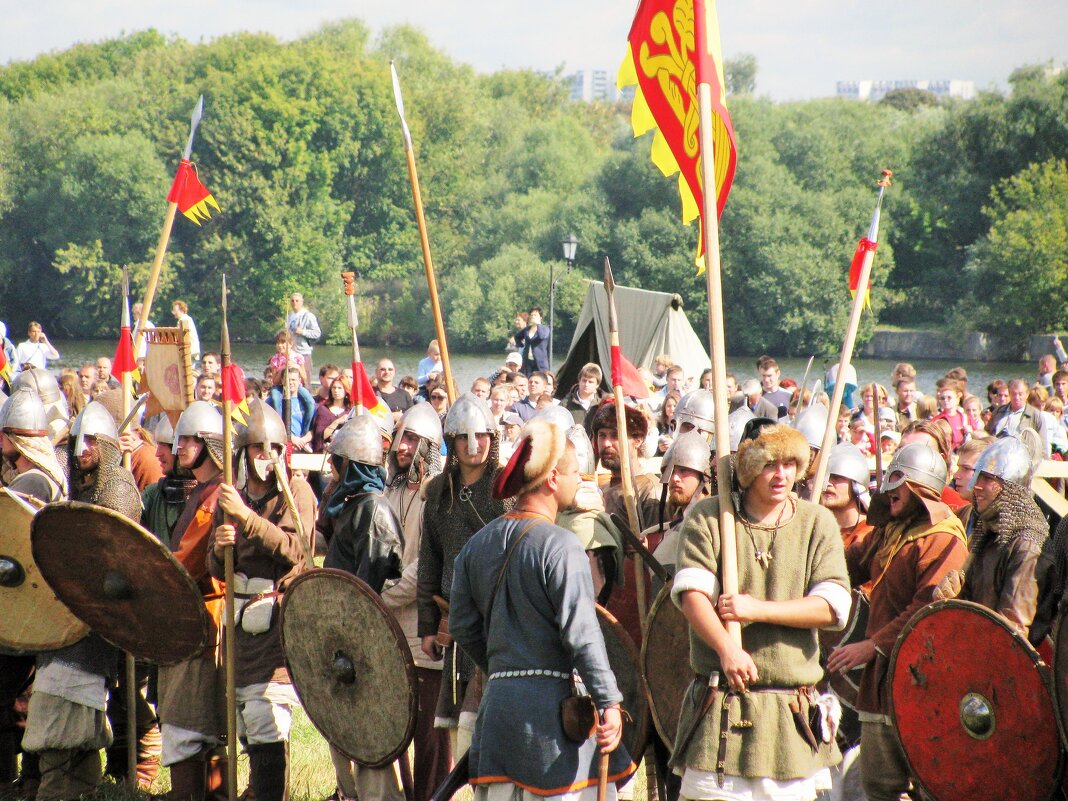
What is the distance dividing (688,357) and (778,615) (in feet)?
44.8

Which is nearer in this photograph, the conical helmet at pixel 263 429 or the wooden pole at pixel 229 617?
the wooden pole at pixel 229 617

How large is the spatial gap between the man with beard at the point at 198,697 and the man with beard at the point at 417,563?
0.77 m

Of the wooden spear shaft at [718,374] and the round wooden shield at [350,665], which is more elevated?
the wooden spear shaft at [718,374]

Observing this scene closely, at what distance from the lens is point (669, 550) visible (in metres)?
5.02

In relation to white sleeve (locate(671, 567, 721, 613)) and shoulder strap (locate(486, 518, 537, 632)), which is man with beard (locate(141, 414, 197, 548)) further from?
white sleeve (locate(671, 567, 721, 613))

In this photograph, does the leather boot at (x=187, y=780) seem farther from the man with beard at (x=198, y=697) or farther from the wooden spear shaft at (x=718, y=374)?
the wooden spear shaft at (x=718, y=374)

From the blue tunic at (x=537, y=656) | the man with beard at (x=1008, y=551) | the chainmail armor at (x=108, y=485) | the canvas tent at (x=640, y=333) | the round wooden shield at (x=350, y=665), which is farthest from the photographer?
the canvas tent at (x=640, y=333)

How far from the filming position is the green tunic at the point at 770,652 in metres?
3.73

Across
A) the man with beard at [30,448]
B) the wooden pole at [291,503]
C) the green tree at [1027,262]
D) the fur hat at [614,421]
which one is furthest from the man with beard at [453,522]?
the green tree at [1027,262]

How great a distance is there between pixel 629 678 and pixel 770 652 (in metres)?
1.08

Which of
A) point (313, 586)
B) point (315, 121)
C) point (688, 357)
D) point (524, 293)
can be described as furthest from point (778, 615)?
point (315, 121)

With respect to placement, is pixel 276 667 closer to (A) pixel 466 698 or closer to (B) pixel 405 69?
(A) pixel 466 698

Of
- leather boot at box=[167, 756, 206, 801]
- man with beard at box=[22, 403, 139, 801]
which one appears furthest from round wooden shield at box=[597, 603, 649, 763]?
man with beard at box=[22, 403, 139, 801]

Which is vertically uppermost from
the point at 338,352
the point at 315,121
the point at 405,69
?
the point at 405,69
